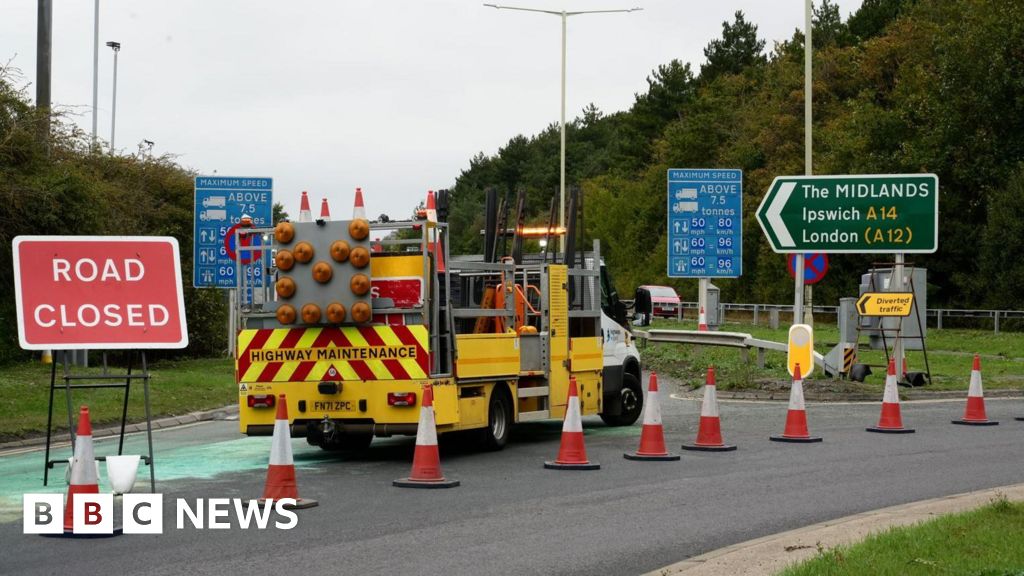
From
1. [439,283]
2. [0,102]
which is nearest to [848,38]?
[0,102]

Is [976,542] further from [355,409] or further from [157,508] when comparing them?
[355,409]

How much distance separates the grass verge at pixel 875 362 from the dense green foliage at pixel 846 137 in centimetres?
652

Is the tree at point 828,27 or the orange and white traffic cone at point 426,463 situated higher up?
the tree at point 828,27

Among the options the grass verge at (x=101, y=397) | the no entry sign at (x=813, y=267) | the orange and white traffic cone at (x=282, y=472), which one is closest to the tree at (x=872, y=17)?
the no entry sign at (x=813, y=267)

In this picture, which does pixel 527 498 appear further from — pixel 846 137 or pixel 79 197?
pixel 846 137

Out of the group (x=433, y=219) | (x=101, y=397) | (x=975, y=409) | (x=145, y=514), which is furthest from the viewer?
(x=101, y=397)

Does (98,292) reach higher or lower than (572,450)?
higher

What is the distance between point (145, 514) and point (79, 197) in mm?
18462

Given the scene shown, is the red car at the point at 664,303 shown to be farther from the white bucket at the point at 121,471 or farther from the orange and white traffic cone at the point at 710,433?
Answer: the white bucket at the point at 121,471

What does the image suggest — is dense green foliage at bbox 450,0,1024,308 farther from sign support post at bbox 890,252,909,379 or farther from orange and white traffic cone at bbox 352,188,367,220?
orange and white traffic cone at bbox 352,188,367,220

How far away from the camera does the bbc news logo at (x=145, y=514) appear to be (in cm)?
1015

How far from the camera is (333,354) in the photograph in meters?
15.1

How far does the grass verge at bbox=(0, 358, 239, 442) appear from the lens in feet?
61.9

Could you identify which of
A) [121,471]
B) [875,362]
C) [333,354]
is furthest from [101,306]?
[875,362]
